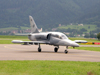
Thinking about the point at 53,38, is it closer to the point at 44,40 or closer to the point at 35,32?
the point at 44,40

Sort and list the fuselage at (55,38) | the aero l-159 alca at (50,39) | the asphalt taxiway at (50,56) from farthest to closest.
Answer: the aero l-159 alca at (50,39), the fuselage at (55,38), the asphalt taxiway at (50,56)

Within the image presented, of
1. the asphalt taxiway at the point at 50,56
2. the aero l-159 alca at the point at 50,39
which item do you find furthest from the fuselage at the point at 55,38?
the asphalt taxiway at the point at 50,56

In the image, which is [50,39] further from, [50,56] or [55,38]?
[50,56]

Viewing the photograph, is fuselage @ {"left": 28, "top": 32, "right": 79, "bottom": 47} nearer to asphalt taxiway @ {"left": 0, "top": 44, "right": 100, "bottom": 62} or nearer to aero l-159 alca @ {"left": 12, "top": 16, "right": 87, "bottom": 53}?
aero l-159 alca @ {"left": 12, "top": 16, "right": 87, "bottom": 53}

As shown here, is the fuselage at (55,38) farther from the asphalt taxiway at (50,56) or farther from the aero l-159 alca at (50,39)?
the asphalt taxiway at (50,56)

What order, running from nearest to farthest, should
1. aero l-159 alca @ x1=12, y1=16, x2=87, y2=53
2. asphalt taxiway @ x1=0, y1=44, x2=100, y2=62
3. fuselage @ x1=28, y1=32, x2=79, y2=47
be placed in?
asphalt taxiway @ x1=0, y1=44, x2=100, y2=62 → fuselage @ x1=28, y1=32, x2=79, y2=47 → aero l-159 alca @ x1=12, y1=16, x2=87, y2=53

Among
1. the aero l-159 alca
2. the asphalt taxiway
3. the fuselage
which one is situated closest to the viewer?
the asphalt taxiway

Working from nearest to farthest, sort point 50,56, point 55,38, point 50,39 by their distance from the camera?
point 50,56, point 55,38, point 50,39

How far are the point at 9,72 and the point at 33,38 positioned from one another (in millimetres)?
24259

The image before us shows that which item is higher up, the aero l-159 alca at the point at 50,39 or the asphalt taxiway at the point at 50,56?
the aero l-159 alca at the point at 50,39

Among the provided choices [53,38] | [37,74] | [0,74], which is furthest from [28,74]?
[53,38]

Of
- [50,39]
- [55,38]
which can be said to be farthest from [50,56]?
[50,39]

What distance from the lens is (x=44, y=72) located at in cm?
1495

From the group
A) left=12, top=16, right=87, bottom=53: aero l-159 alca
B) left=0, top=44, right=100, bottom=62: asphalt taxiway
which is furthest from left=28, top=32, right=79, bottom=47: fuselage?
left=0, top=44, right=100, bottom=62: asphalt taxiway
